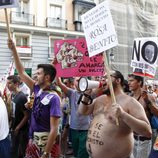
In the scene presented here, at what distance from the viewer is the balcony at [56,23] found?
75.7 feet

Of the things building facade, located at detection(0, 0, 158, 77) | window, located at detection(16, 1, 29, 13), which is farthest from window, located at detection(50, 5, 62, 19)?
window, located at detection(16, 1, 29, 13)

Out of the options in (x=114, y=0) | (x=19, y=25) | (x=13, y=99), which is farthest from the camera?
(x=19, y=25)

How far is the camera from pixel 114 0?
7238 mm

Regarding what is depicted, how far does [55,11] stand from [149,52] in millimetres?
18787

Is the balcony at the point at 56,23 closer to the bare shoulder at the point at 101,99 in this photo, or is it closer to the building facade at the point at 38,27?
the building facade at the point at 38,27

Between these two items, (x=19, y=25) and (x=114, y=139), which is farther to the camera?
(x=19, y=25)

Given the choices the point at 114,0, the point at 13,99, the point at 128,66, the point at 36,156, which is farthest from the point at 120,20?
the point at 36,156

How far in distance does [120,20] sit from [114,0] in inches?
19.2

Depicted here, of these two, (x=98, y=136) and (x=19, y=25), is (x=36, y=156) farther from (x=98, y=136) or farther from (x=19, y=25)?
(x=19, y=25)

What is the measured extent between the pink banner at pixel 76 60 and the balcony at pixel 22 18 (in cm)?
1673

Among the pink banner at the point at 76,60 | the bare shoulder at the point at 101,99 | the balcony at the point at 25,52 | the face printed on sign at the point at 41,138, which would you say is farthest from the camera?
the balcony at the point at 25,52

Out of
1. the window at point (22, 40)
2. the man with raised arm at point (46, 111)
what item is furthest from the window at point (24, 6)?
the man with raised arm at point (46, 111)

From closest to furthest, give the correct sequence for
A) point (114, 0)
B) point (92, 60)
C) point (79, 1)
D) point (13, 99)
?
point (92, 60)
point (13, 99)
point (114, 0)
point (79, 1)

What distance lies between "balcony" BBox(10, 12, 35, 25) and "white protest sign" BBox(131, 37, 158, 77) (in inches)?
668
